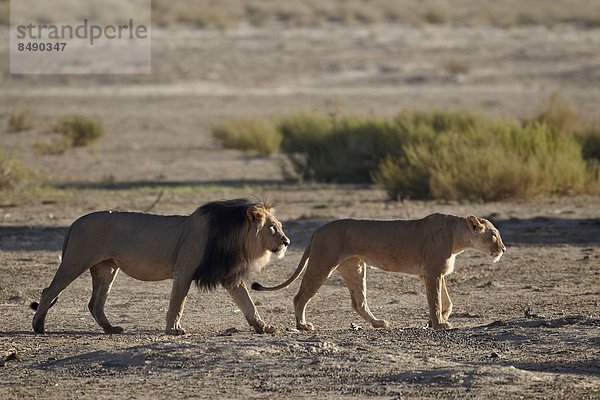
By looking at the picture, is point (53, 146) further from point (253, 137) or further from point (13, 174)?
Answer: point (13, 174)

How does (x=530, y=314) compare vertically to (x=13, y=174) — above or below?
below

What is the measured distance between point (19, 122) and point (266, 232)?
22.1m

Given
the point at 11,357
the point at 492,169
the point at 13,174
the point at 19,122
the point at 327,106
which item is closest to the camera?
the point at 11,357

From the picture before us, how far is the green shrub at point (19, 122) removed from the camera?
31.1 meters

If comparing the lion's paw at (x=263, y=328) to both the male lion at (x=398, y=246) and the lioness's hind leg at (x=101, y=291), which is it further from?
the lioness's hind leg at (x=101, y=291)

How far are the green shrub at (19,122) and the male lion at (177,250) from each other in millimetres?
21176

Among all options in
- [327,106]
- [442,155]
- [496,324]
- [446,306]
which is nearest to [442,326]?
[446,306]

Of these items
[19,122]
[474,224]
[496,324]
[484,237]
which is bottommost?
[496,324]

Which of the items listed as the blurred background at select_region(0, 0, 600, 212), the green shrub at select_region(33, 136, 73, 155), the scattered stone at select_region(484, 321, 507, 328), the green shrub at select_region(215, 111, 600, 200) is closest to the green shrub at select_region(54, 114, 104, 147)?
the blurred background at select_region(0, 0, 600, 212)

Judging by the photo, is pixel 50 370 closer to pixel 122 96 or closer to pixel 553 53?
pixel 122 96

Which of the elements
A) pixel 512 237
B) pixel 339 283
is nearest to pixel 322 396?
pixel 339 283

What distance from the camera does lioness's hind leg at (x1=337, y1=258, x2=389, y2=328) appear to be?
10531 mm

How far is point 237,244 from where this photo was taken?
10055 millimetres

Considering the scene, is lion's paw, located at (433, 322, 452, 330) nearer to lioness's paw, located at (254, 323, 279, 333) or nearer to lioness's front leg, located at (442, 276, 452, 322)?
lioness's front leg, located at (442, 276, 452, 322)
